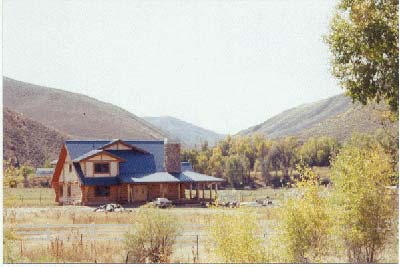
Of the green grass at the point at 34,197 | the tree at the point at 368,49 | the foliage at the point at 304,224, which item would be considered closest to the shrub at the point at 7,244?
the foliage at the point at 304,224

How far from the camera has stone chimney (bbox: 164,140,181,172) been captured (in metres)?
30.5

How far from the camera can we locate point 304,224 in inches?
574

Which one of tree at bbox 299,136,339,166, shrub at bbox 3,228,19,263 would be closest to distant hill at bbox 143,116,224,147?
tree at bbox 299,136,339,166

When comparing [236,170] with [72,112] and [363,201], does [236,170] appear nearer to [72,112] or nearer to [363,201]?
[363,201]

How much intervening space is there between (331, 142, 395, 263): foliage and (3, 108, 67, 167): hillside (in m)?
35.3

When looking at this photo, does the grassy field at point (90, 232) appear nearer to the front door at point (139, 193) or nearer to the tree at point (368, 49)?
the front door at point (139, 193)

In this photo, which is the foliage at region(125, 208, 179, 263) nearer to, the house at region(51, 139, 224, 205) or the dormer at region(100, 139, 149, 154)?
the house at region(51, 139, 224, 205)

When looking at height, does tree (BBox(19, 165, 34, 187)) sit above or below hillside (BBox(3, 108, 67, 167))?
below

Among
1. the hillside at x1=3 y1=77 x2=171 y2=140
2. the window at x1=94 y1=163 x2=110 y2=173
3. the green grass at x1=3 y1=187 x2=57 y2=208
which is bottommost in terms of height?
the green grass at x1=3 y1=187 x2=57 y2=208

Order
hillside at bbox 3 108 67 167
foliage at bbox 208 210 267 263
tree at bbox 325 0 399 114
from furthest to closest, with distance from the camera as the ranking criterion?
hillside at bbox 3 108 67 167 → tree at bbox 325 0 399 114 → foliage at bbox 208 210 267 263

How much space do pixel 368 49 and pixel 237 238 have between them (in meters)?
4.79

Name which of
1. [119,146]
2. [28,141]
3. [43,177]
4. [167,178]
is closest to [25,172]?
[43,177]

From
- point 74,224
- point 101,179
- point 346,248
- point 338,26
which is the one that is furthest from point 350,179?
point 101,179

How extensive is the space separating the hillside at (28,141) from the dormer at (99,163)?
1824cm
